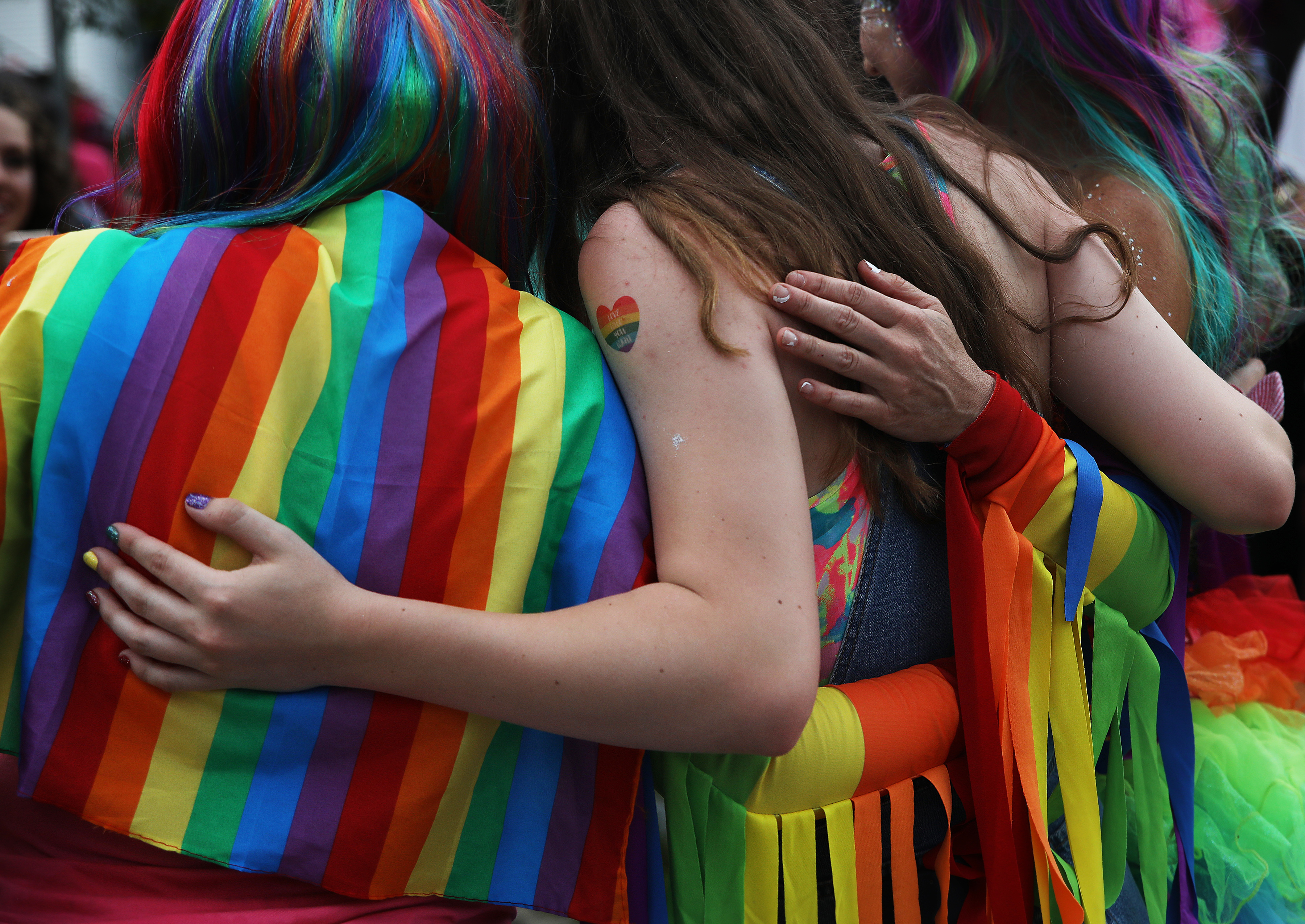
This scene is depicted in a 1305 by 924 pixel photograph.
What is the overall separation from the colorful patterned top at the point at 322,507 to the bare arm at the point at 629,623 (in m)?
0.04

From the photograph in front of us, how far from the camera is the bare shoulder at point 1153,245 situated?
1.44m

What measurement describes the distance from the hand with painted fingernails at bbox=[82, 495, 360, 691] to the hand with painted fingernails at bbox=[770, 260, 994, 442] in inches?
21.9

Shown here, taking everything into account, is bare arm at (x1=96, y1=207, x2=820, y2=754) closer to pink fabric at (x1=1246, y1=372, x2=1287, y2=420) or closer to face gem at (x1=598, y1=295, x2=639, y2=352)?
face gem at (x1=598, y1=295, x2=639, y2=352)

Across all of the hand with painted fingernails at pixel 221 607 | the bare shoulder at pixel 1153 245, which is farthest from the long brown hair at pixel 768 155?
the hand with painted fingernails at pixel 221 607

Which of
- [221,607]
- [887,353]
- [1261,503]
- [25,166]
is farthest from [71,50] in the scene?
[1261,503]

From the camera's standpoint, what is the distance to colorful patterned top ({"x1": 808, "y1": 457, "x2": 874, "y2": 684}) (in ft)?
3.84

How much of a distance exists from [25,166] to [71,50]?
1594 millimetres

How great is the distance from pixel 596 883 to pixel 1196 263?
49.6 inches

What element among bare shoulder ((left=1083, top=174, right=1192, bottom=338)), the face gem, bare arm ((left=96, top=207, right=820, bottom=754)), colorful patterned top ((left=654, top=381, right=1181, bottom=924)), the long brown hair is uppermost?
the long brown hair

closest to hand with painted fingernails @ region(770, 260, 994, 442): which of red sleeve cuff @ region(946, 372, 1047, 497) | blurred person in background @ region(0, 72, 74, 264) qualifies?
red sleeve cuff @ region(946, 372, 1047, 497)

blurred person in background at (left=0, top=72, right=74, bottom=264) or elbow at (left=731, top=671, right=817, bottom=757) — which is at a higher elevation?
elbow at (left=731, top=671, right=817, bottom=757)

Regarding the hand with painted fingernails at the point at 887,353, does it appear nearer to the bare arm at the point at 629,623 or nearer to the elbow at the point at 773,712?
the bare arm at the point at 629,623

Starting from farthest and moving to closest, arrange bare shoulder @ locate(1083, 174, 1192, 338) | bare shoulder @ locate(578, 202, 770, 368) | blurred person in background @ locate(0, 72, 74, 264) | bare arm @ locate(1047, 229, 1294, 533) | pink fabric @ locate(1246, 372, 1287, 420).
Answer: blurred person in background @ locate(0, 72, 74, 264) → pink fabric @ locate(1246, 372, 1287, 420) → bare shoulder @ locate(1083, 174, 1192, 338) → bare arm @ locate(1047, 229, 1294, 533) → bare shoulder @ locate(578, 202, 770, 368)

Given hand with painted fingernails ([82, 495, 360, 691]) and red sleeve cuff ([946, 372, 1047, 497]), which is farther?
red sleeve cuff ([946, 372, 1047, 497])
